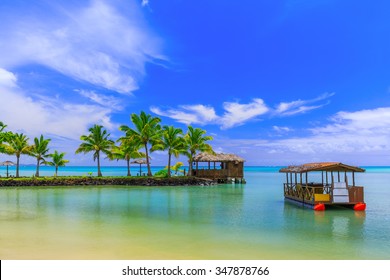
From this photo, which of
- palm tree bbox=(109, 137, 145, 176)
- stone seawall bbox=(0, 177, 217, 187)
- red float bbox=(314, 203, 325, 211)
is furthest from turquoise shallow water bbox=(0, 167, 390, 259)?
palm tree bbox=(109, 137, 145, 176)

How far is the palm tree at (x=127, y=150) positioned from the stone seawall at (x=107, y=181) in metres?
2.51

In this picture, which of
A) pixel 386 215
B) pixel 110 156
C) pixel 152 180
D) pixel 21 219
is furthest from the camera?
pixel 110 156

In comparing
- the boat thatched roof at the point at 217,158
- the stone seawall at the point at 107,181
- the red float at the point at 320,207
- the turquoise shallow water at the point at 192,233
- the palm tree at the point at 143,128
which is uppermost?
the palm tree at the point at 143,128

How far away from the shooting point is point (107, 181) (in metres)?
35.1

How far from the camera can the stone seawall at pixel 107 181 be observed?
33.2 m

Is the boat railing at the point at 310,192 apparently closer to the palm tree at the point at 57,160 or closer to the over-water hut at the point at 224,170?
the over-water hut at the point at 224,170

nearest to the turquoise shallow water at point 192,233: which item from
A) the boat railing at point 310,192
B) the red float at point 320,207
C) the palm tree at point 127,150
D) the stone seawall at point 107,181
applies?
the red float at point 320,207

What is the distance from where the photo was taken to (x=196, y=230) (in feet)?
38.1

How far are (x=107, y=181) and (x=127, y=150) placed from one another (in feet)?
14.8

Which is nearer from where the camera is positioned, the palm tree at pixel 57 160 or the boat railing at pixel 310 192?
the boat railing at pixel 310 192

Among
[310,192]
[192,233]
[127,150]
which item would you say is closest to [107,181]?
[127,150]
